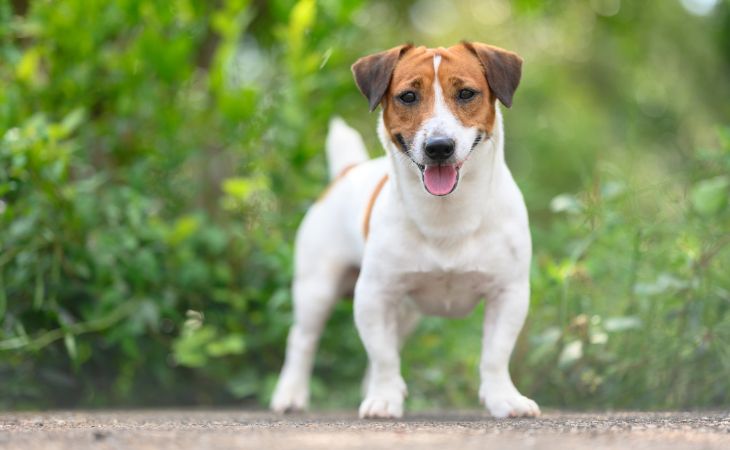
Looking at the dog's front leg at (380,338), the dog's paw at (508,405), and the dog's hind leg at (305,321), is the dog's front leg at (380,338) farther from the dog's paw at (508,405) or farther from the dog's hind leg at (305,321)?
the dog's hind leg at (305,321)

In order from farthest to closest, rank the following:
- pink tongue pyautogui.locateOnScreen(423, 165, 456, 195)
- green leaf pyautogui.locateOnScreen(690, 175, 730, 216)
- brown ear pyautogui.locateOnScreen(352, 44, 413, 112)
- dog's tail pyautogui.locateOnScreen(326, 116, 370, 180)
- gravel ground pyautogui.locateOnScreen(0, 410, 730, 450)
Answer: dog's tail pyautogui.locateOnScreen(326, 116, 370, 180) → green leaf pyautogui.locateOnScreen(690, 175, 730, 216) → brown ear pyautogui.locateOnScreen(352, 44, 413, 112) → pink tongue pyautogui.locateOnScreen(423, 165, 456, 195) → gravel ground pyautogui.locateOnScreen(0, 410, 730, 450)

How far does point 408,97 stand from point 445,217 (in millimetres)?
474

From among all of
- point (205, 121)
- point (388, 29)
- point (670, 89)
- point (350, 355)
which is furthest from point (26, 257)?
point (670, 89)

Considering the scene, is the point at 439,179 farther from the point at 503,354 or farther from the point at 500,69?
the point at 503,354

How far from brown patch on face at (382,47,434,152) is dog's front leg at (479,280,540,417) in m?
0.70

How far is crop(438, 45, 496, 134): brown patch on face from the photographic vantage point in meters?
3.64

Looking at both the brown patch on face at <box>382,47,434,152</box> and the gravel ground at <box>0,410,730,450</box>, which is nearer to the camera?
the gravel ground at <box>0,410,730,450</box>

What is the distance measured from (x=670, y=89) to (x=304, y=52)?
6.36 m

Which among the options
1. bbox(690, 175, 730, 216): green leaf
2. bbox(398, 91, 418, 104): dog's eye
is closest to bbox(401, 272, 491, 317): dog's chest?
bbox(398, 91, 418, 104): dog's eye

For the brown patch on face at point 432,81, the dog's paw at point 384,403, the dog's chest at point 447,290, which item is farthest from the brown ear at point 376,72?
the dog's paw at point 384,403

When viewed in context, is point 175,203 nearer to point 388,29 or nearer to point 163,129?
point 163,129

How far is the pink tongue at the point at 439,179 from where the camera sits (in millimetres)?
3621

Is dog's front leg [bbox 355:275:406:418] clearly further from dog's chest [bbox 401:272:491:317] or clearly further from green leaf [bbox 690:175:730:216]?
green leaf [bbox 690:175:730:216]

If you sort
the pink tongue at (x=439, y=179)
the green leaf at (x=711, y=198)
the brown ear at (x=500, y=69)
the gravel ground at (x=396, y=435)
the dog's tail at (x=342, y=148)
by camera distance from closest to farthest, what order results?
the gravel ground at (x=396, y=435) < the pink tongue at (x=439, y=179) < the brown ear at (x=500, y=69) < the green leaf at (x=711, y=198) < the dog's tail at (x=342, y=148)
